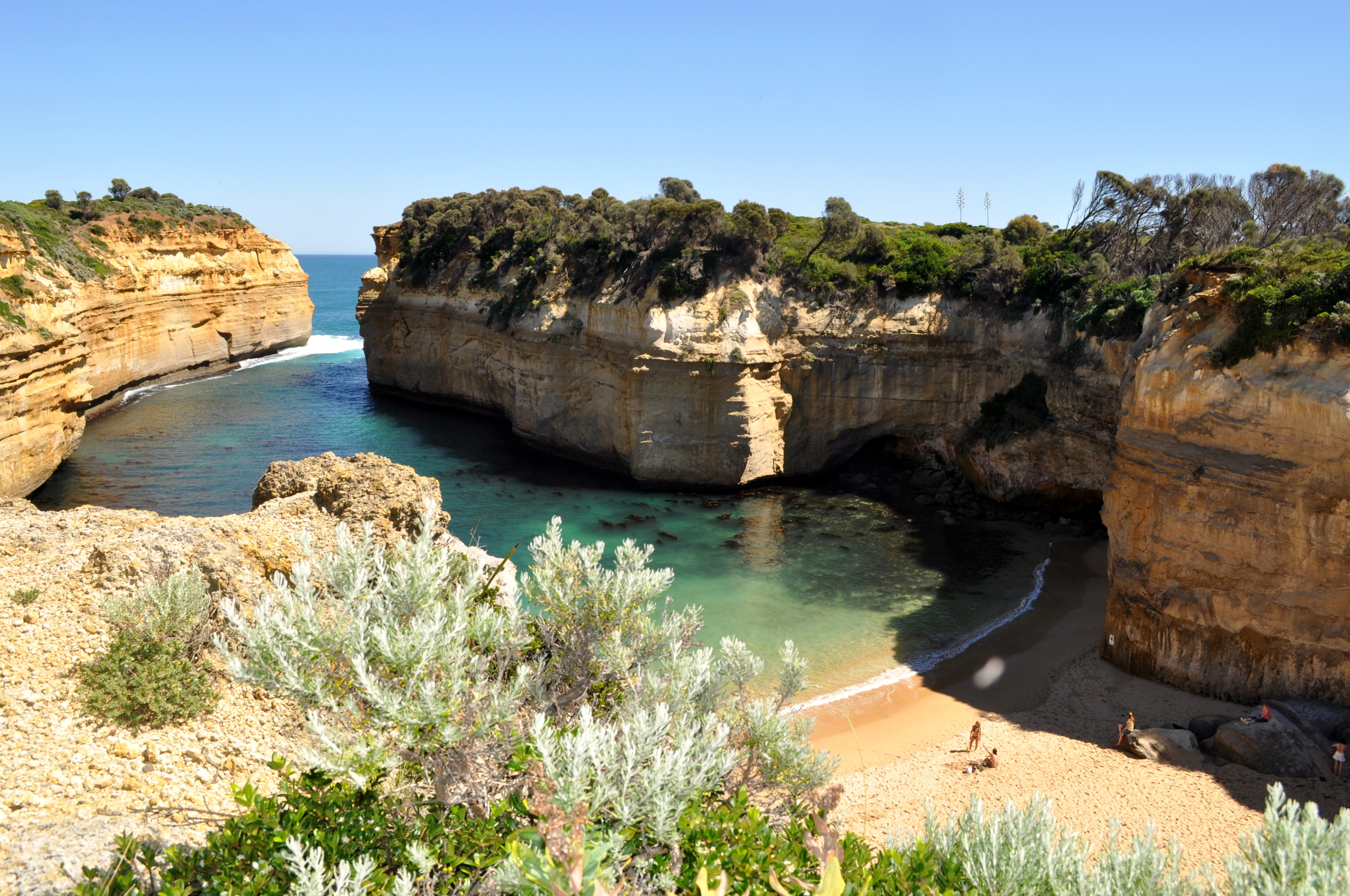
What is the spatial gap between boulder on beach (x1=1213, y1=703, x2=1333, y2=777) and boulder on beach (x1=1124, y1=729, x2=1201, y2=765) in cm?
53

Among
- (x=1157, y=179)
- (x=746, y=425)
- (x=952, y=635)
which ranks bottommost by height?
(x=952, y=635)

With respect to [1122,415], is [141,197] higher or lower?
higher

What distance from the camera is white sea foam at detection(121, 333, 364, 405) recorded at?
44900 millimetres

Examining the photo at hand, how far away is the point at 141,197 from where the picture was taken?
177ft

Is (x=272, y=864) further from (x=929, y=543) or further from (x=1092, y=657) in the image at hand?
(x=929, y=543)

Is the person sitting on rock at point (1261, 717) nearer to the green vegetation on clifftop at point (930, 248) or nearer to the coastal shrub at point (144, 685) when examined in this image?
the green vegetation on clifftop at point (930, 248)

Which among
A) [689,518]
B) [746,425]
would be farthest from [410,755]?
[746,425]

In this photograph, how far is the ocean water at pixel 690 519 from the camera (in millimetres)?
19922

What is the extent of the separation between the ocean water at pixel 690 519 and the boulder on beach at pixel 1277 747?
6.05m

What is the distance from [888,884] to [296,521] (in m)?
11.3

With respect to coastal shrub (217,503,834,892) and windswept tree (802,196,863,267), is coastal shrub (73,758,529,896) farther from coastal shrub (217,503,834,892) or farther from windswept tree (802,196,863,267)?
windswept tree (802,196,863,267)

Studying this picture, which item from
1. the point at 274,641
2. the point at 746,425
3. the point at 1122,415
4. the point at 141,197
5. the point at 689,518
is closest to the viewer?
the point at 274,641

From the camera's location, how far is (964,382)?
30062 millimetres

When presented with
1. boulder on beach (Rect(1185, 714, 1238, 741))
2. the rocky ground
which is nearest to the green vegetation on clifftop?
boulder on beach (Rect(1185, 714, 1238, 741))
